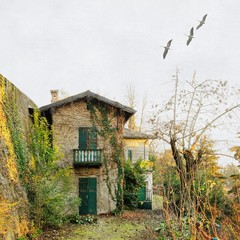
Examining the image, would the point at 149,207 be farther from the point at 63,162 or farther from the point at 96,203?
the point at 63,162

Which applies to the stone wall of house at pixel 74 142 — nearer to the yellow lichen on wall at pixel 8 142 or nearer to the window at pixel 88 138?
the window at pixel 88 138

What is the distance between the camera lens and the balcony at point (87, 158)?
15359 mm

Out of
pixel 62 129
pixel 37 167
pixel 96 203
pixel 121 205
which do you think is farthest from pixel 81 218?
pixel 62 129

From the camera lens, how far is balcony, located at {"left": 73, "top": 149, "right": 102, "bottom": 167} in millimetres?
15359

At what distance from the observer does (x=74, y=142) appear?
52.5 ft

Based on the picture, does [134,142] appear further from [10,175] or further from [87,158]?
[10,175]

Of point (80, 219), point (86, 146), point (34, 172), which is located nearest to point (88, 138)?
point (86, 146)

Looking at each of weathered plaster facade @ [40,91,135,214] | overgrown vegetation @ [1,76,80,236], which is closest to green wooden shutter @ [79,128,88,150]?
weathered plaster facade @ [40,91,135,214]

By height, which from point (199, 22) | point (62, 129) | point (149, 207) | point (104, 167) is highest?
point (199, 22)

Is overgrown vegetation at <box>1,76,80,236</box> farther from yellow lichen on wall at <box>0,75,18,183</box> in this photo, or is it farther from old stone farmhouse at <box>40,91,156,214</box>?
old stone farmhouse at <box>40,91,156,214</box>

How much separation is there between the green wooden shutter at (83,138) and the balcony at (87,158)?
1.99 ft

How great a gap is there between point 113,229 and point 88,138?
5.72 metres

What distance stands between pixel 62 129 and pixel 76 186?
3.67 m

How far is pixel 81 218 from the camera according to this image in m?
14.4
